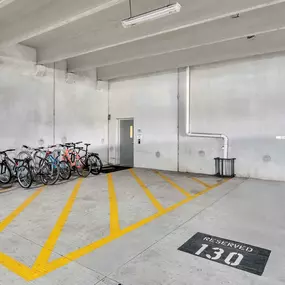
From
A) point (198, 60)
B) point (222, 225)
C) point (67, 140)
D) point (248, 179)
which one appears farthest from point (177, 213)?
point (67, 140)

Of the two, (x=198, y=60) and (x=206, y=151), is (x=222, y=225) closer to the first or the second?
(x=206, y=151)

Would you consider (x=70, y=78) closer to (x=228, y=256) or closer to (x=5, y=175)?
(x=5, y=175)

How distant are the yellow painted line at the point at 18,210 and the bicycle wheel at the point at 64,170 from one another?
121 cm

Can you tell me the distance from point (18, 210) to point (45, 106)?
4.19m

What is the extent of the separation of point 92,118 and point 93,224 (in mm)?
6205

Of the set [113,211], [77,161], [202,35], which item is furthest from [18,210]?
[202,35]

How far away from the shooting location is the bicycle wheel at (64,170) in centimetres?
669

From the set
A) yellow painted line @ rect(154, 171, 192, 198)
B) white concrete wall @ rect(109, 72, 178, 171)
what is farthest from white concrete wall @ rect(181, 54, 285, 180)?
yellow painted line @ rect(154, 171, 192, 198)

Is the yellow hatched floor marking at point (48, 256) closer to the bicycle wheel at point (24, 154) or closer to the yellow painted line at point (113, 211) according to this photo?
the yellow painted line at point (113, 211)

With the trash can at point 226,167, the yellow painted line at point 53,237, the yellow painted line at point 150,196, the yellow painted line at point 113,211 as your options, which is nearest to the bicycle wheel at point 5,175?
the yellow painted line at point 53,237

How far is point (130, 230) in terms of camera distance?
11.1ft

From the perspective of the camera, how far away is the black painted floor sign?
2.51 m

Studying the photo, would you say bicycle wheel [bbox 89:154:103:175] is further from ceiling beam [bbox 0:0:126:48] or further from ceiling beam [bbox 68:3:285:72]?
ceiling beam [bbox 0:0:126:48]

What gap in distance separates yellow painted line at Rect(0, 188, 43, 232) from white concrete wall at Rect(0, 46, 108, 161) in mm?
2284
